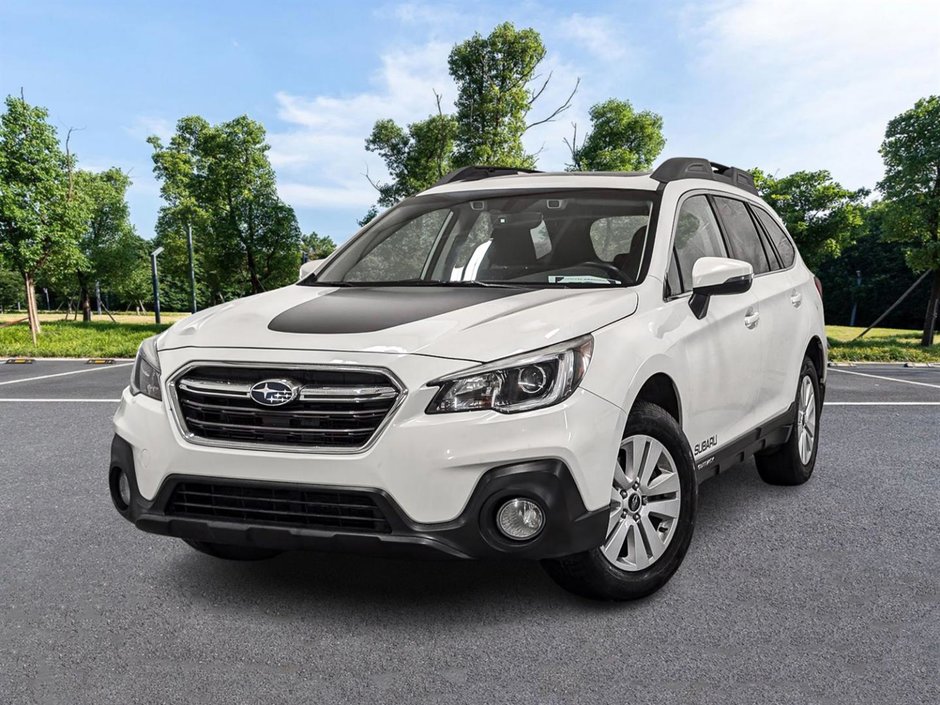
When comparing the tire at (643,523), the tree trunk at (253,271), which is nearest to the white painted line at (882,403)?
the tire at (643,523)

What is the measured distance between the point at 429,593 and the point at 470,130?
3449cm

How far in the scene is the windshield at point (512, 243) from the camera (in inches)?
169

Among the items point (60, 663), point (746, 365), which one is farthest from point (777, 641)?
point (60, 663)

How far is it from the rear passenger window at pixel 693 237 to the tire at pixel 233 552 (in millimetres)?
2259

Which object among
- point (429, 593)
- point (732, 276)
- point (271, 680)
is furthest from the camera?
point (732, 276)

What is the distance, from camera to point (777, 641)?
327cm

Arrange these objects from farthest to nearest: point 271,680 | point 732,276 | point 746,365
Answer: point 746,365
point 732,276
point 271,680

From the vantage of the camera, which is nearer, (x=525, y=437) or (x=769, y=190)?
(x=525, y=437)

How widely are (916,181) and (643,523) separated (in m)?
36.5

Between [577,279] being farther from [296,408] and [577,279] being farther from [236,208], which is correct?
[236,208]

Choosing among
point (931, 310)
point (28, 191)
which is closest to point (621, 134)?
point (931, 310)

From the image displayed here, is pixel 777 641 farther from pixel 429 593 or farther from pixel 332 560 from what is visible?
pixel 332 560

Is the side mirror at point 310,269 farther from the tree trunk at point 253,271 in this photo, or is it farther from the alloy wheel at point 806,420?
the tree trunk at point 253,271

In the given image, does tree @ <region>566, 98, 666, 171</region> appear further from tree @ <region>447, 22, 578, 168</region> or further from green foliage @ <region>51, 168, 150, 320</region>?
green foliage @ <region>51, 168, 150, 320</region>
